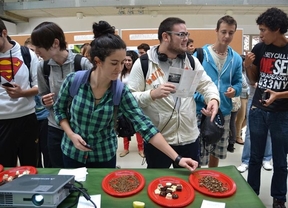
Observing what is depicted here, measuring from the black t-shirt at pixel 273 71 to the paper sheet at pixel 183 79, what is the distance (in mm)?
703

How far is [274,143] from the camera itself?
6.11ft

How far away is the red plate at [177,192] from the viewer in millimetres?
931

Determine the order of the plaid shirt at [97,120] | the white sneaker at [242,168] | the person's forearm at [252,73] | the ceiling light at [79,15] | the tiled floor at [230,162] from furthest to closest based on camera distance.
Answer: the ceiling light at [79,15]
the white sneaker at [242,168]
the tiled floor at [230,162]
the person's forearm at [252,73]
the plaid shirt at [97,120]

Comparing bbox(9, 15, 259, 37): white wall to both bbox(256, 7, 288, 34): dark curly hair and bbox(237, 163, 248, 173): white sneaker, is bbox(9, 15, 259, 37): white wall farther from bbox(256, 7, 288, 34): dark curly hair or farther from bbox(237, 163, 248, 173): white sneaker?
bbox(256, 7, 288, 34): dark curly hair

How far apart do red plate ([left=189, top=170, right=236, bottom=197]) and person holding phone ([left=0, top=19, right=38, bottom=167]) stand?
1.26 metres

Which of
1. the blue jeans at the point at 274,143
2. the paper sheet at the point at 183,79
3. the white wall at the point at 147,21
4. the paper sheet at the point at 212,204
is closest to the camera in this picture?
the paper sheet at the point at 212,204

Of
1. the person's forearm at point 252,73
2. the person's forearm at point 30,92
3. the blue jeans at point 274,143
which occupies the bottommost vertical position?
the blue jeans at point 274,143

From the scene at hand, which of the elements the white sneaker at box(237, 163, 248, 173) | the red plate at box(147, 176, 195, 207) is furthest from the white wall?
the red plate at box(147, 176, 195, 207)

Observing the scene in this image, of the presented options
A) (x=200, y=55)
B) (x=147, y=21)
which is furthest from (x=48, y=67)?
(x=147, y=21)

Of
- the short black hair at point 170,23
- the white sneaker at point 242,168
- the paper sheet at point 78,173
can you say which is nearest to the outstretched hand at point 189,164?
the paper sheet at point 78,173

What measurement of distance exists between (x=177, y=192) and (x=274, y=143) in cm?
122

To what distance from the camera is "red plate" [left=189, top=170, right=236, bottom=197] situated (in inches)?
39.4

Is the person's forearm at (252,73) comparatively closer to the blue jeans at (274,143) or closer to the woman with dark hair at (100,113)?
the blue jeans at (274,143)

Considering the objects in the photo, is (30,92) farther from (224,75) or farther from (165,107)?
(224,75)
